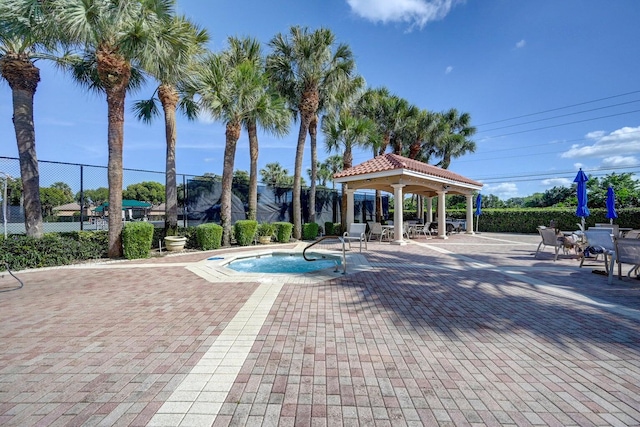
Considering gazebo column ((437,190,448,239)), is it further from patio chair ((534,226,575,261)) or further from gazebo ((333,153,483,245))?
patio chair ((534,226,575,261))

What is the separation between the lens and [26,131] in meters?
8.05

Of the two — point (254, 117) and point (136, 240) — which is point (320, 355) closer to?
point (136, 240)

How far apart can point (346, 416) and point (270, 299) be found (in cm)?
288

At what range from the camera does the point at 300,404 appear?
2.10m

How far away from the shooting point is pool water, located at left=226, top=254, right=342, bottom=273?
8750 millimetres

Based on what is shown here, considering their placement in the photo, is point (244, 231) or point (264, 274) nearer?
point (264, 274)

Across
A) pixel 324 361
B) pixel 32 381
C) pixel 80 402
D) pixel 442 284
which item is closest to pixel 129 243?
pixel 32 381

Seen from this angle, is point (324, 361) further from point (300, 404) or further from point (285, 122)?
point (285, 122)

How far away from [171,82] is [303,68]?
6.48 meters

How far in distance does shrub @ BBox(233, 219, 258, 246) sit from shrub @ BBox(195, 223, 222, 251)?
3.52 feet

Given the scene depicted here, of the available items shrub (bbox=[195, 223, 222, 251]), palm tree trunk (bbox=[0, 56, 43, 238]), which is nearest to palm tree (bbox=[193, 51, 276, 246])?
shrub (bbox=[195, 223, 222, 251])

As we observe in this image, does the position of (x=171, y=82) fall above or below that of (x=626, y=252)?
above

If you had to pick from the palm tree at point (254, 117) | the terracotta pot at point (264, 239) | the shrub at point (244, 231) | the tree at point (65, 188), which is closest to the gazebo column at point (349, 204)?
Result: the terracotta pot at point (264, 239)

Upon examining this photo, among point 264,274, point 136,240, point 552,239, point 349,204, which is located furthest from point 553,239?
point 136,240
